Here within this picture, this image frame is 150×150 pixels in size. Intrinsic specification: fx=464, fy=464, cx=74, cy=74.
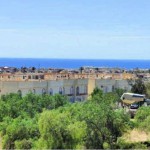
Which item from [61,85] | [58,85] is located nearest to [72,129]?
[58,85]

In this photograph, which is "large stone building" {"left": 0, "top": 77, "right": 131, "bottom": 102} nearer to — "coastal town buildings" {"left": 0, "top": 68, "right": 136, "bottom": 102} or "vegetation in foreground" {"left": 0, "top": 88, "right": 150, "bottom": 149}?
"coastal town buildings" {"left": 0, "top": 68, "right": 136, "bottom": 102}

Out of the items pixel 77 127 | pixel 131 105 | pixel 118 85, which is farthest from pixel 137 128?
pixel 118 85

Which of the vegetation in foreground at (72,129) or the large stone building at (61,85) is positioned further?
the large stone building at (61,85)

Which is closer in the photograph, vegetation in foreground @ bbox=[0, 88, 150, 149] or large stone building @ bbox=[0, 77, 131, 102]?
vegetation in foreground @ bbox=[0, 88, 150, 149]

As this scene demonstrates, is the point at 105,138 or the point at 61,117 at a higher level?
the point at 61,117

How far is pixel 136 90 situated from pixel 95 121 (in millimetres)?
35630

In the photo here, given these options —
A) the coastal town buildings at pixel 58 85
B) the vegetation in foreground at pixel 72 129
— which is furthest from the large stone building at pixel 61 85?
the vegetation in foreground at pixel 72 129

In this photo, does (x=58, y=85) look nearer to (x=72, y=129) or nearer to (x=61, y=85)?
(x=61, y=85)

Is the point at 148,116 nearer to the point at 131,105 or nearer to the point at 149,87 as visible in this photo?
the point at 131,105

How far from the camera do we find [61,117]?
22.8m

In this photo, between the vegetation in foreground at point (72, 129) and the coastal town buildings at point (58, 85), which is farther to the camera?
the coastal town buildings at point (58, 85)

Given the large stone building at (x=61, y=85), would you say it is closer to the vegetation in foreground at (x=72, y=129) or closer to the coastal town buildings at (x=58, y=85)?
the coastal town buildings at (x=58, y=85)

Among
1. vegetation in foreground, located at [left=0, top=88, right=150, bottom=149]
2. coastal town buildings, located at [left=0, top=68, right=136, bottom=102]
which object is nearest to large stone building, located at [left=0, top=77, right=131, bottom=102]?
coastal town buildings, located at [left=0, top=68, right=136, bottom=102]

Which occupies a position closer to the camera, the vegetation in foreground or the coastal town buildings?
the vegetation in foreground
